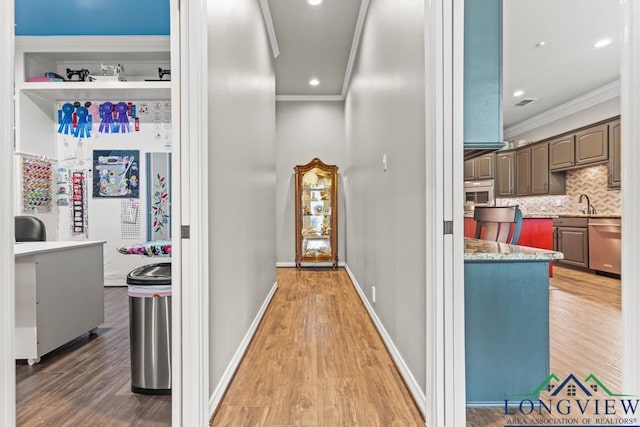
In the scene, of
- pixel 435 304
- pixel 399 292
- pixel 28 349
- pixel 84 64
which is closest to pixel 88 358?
pixel 28 349

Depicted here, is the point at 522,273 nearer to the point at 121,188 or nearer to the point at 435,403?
the point at 435,403

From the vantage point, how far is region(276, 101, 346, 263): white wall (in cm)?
598

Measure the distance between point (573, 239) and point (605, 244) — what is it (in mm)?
580

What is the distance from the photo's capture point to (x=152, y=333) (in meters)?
1.86

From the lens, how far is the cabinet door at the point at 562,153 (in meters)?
5.83

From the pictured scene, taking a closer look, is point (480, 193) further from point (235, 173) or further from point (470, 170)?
point (235, 173)

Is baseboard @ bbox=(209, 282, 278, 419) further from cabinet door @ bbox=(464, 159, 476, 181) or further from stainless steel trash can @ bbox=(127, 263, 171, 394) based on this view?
cabinet door @ bbox=(464, 159, 476, 181)

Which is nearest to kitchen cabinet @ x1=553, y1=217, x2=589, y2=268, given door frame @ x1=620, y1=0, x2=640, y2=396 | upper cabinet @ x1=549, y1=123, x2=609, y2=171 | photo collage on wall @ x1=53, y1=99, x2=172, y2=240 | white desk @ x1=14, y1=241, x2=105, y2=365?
upper cabinet @ x1=549, y1=123, x2=609, y2=171

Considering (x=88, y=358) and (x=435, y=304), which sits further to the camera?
(x=88, y=358)

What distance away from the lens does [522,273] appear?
1726 millimetres

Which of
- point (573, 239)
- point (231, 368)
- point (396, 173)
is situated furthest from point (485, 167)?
point (231, 368)

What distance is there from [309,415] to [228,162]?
1471 millimetres

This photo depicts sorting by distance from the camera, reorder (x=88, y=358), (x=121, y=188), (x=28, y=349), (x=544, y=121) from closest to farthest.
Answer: (x=28, y=349) < (x=88, y=358) < (x=121, y=188) < (x=544, y=121)

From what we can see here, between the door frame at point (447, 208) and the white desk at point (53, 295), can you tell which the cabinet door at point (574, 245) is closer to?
the door frame at point (447, 208)
